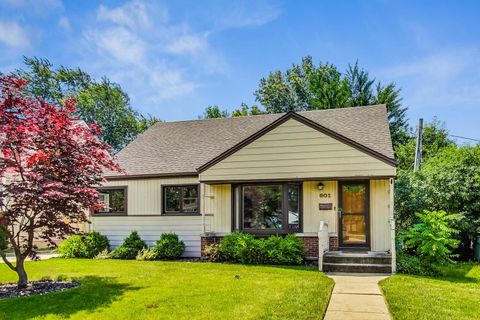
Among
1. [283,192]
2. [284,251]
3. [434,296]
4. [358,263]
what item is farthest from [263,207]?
[434,296]

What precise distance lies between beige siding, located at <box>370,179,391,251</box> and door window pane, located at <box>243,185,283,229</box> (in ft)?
9.25

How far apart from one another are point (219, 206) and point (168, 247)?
7.38 feet

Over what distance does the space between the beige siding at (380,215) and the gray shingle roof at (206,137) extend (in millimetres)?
1239

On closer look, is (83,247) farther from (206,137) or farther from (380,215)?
(380,215)

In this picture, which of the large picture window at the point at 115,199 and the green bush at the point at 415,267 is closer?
the green bush at the point at 415,267

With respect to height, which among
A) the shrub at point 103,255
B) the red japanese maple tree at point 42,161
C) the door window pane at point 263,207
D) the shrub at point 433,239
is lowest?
the shrub at point 103,255

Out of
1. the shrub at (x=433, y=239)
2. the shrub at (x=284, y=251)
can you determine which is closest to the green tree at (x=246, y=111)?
the shrub at (x=284, y=251)

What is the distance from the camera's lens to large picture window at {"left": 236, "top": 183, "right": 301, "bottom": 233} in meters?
12.7

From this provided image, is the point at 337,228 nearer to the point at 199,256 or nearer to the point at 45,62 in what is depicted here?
the point at 199,256

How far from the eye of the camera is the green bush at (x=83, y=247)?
14.6 metres

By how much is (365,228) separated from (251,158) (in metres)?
4.15

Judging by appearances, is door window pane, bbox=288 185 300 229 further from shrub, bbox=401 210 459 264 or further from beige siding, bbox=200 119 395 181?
shrub, bbox=401 210 459 264

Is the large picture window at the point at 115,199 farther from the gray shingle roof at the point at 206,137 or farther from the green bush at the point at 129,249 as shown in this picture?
the green bush at the point at 129,249

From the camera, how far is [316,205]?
41.5ft
